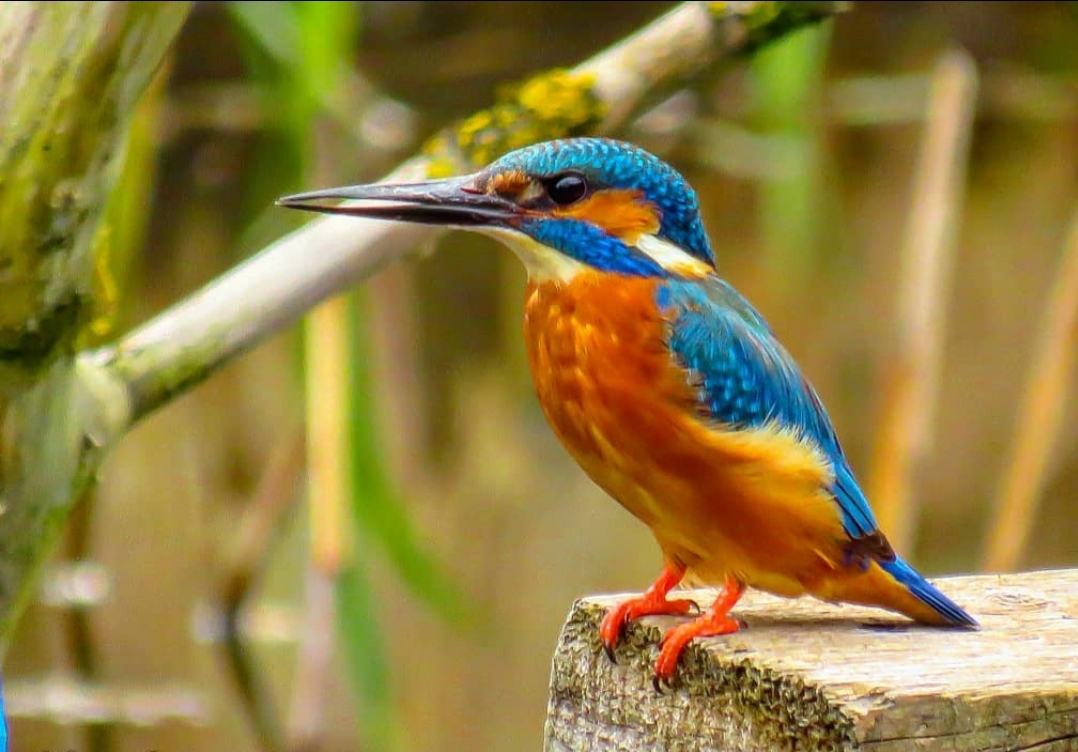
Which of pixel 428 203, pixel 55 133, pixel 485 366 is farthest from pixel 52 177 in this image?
pixel 485 366

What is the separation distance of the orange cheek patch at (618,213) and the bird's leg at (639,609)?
271 millimetres

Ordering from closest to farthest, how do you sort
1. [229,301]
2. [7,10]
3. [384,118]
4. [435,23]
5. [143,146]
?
[7,10] → [229,301] → [143,146] → [384,118] → [435,23]

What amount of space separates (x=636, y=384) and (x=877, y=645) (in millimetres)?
268

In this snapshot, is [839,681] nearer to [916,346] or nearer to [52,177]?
[52,177]

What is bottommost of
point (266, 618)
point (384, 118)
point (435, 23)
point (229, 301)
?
point (266, 618)

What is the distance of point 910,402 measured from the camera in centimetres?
217

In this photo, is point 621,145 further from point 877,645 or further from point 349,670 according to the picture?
point 349,670

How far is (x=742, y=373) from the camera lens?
1.15m

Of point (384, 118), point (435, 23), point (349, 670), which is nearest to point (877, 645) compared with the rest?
point (349, 670)

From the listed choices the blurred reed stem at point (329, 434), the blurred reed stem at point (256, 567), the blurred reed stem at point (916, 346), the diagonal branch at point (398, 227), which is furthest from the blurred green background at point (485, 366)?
the diagonal branch at point (398, 227)

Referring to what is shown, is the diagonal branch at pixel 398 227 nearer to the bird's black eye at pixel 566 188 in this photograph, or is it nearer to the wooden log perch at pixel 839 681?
the bird's black eye at pixel 566 188

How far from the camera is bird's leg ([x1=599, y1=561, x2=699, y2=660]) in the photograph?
1.06 m

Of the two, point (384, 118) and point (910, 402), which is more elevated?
point (384, 118)

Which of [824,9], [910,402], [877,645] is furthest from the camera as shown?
[910,402]
